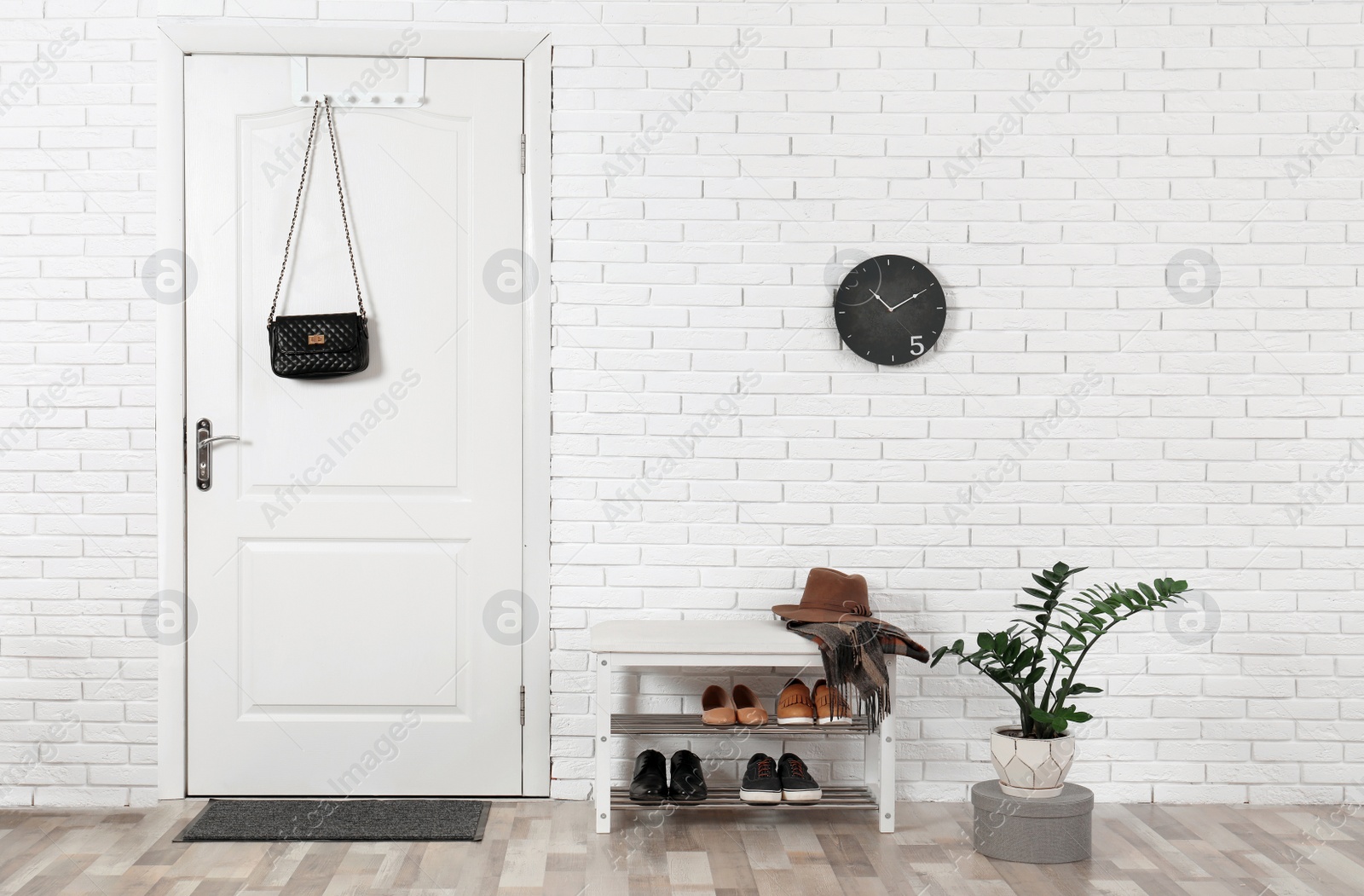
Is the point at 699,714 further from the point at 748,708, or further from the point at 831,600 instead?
the point at 831,600

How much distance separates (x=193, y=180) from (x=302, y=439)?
805mm

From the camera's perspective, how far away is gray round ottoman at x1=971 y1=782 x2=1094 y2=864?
2.54 metres

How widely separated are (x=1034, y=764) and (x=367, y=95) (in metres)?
2.57

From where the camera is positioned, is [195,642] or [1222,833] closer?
[1222,833]

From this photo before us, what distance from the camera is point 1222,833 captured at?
8.98 ft

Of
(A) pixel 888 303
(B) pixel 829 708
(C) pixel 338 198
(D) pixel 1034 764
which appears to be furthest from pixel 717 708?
(C) pixel 338 198

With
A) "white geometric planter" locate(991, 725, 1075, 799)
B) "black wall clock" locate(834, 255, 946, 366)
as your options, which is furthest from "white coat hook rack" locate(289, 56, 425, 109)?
"white geometric planter" locate(991, 725, 1075, 799)

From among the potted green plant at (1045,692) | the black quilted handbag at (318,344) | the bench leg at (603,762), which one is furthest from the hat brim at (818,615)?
the black quilted handbag at (318,344)

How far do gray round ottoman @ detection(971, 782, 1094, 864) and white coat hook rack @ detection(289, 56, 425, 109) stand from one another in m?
2.49

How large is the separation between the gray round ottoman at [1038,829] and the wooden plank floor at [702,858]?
33 millimetres

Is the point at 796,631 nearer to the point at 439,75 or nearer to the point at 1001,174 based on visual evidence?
the point at 1001,174

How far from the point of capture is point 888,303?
2.96 m

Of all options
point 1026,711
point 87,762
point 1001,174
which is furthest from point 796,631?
point 87,762

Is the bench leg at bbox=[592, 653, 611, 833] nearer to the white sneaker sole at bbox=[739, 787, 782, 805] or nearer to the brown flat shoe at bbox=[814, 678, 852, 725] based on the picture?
the white sneaker sole at bbox=[739, 787, 782, 805]
